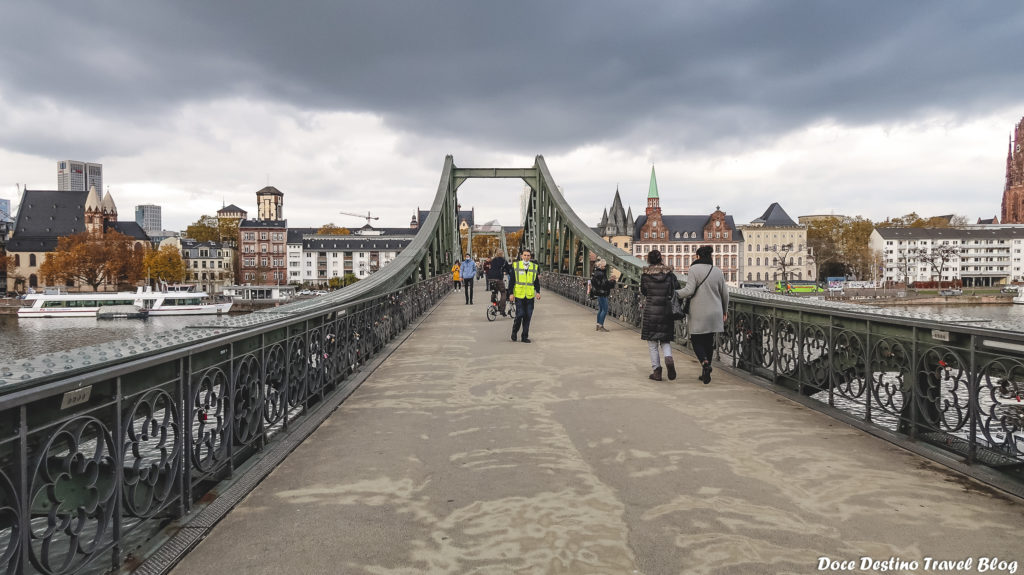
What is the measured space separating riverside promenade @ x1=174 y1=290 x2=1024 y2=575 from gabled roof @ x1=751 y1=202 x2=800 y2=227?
9808cm

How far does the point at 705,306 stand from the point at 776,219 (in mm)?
99298

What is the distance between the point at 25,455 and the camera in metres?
1.82

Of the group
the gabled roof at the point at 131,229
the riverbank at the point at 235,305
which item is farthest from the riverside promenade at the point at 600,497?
the gabled roof at the point at 131,229

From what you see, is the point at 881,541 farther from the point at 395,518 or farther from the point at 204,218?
the point at 204,218

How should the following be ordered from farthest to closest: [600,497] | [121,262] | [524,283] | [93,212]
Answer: [93,212]
[121,262]
[524,283]
[600,497]

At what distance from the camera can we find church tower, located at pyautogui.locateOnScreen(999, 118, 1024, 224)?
10688cm

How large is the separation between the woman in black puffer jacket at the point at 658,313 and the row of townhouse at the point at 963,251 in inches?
3582

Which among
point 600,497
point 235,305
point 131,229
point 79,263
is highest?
point 131,229

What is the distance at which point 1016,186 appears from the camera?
4272 inches

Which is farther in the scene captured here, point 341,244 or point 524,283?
point 341,244

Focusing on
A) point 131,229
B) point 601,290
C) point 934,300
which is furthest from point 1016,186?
point 131,229

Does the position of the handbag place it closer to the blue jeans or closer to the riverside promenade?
the riverside promenade

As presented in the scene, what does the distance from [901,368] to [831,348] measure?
66cm

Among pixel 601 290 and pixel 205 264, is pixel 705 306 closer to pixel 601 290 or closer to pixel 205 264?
pixel 601 290
